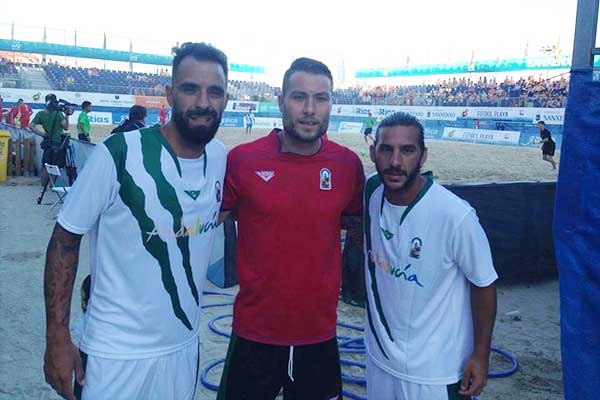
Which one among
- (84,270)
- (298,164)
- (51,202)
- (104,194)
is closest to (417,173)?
→ (298,164)

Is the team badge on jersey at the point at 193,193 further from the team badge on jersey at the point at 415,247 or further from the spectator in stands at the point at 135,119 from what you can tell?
the spectator in stands at the point at 135,119

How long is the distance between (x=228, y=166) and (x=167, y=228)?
690mm

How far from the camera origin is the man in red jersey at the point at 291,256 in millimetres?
2775

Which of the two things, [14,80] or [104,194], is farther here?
[14,80]

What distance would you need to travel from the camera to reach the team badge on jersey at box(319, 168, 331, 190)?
112 inches

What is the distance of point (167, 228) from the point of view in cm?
236

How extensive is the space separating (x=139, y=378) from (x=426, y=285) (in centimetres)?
132

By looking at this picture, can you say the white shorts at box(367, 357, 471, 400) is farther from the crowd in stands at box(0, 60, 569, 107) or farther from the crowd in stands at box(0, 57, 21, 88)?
the crowd in stands at box(0, 57, 21, 88)

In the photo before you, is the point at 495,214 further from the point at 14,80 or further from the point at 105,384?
the point at 14,80

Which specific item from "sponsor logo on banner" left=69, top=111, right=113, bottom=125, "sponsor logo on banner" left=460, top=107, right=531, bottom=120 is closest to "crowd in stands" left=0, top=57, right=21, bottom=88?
"sponsor logo on banner" left=69, top=111, right=113, bottom=125

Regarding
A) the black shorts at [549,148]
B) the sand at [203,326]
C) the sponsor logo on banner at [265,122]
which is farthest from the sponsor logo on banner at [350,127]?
the sand at [203,326]

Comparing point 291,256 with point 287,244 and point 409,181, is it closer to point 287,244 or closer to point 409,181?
point 287,244

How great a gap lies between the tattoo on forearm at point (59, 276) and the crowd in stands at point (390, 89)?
33552 mm

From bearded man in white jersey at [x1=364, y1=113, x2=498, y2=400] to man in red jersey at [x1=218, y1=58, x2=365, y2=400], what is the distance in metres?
0.36
